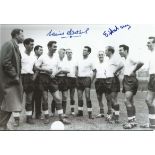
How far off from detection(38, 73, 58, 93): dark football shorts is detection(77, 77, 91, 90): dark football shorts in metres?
0.25

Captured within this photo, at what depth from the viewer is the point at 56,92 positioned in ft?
13.2

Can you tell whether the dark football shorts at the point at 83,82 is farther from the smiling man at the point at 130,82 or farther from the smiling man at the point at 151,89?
the smiling man at the point at 151,89

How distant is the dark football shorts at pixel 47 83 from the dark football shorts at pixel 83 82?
0.25 m

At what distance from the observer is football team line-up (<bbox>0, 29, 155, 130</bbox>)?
3.98 metres

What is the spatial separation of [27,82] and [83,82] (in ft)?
1.97

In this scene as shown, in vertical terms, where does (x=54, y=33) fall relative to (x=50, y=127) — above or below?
above

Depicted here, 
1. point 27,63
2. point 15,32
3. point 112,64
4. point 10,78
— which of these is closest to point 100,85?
point 112,64

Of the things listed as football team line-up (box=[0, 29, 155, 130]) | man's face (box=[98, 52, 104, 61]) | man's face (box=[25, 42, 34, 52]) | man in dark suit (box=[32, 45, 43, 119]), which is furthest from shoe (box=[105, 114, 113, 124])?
man's face (box=[25, 42, 34, 52])

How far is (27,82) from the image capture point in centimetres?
400

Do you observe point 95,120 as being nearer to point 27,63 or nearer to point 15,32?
point 27,63
